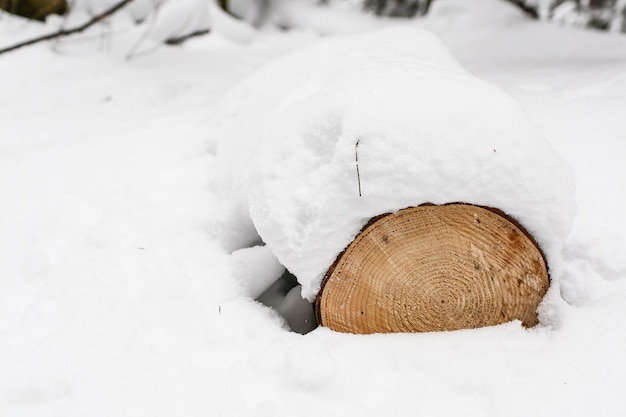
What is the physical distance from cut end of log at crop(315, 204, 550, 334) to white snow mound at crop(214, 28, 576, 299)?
0.13 ft

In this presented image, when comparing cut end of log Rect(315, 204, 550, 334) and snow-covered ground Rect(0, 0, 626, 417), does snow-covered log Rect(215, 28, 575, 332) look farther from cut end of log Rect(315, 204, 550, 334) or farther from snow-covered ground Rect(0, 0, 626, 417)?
snow-covered ground Rect(0, 0, 626, 417)

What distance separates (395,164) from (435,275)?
33 cm

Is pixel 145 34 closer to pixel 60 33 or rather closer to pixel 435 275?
pixel 60 33

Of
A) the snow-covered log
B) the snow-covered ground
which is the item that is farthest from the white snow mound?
the snow-covered ground

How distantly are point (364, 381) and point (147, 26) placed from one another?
4.21 metres

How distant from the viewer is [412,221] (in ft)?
4.44

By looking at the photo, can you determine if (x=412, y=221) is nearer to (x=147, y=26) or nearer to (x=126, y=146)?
(x=126, y=146)

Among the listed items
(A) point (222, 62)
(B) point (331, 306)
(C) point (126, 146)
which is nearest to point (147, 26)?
(A) point (222, 62)

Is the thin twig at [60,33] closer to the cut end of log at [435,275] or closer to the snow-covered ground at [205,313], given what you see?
the snow-covered ground at [205,313]

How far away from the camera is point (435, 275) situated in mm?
1381

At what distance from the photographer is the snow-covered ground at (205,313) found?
1.28m

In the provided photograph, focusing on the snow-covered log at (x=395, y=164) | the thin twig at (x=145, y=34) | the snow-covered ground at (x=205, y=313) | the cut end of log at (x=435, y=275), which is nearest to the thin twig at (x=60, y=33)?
the snow-covered ground at (x=205, y=313)

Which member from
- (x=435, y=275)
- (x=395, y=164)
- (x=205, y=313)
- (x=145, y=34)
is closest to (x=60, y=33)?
(x=145, y=34)

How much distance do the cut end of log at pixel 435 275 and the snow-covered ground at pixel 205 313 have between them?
0.05 meters
